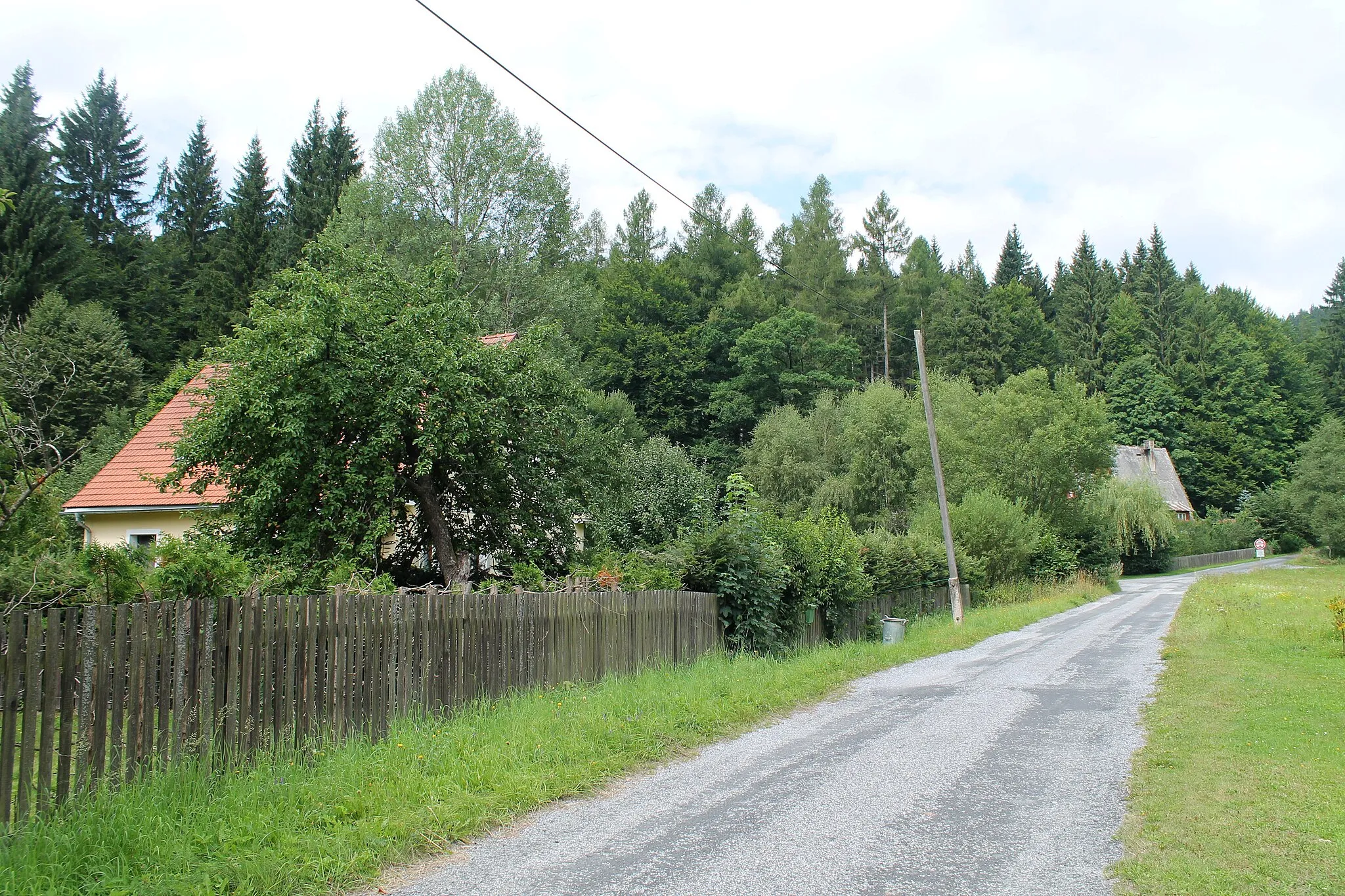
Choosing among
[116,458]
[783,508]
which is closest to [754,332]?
[783,508]

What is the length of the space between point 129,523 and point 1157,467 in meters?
74.9

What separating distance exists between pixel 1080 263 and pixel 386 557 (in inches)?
3307

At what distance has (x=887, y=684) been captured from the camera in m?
12.5

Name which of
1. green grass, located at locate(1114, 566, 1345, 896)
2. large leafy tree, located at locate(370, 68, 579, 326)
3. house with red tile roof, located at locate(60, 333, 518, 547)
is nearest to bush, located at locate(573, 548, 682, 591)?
green grass, located at locate(1114, 566, 1345, 896)

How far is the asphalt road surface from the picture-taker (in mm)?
4863

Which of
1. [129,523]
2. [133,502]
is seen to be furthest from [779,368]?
[133,502]

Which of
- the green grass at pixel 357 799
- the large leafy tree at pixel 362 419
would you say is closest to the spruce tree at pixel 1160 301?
the large leafy tree at pixel 362 419

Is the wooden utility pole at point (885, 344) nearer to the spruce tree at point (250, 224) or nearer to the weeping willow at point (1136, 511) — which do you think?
the weeping willow at point (1136, 511)

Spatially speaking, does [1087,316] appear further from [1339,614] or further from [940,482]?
[1339,614]

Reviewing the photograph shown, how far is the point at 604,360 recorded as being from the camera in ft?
179

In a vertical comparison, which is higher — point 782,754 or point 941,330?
point 941,330

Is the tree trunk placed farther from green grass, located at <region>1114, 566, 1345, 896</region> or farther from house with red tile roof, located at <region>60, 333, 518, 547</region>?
green grass, located at <region>1114, 566, 1345, 896</region>

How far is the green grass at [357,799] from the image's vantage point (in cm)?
455

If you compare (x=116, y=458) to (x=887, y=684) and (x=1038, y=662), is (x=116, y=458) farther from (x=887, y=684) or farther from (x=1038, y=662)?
(x=1038, y=662)
